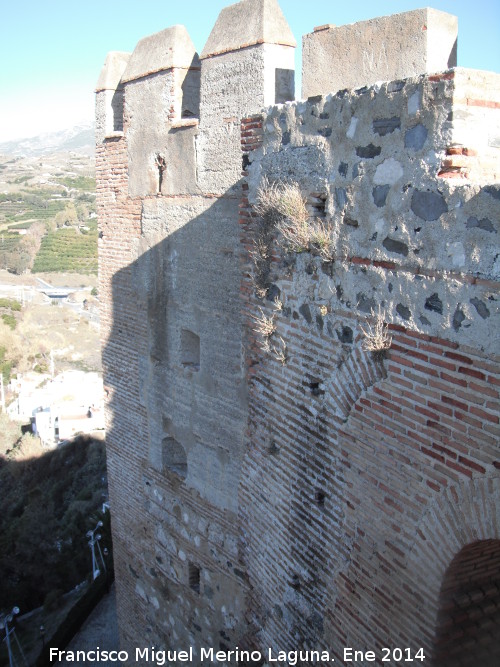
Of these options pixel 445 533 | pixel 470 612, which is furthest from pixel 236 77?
pixel 470 612

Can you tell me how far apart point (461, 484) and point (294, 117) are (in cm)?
243

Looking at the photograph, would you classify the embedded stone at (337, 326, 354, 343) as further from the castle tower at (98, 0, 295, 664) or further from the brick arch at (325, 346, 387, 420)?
the castle tower at (98, 0, 295, 664)

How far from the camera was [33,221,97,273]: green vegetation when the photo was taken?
178 ft

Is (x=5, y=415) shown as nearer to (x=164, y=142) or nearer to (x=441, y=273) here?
(x=164, y=142)

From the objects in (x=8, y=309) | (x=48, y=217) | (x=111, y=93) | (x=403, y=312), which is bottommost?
(x=8, y=309)

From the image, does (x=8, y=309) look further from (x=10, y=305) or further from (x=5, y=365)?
(x=5, y=365)

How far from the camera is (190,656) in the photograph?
21.5 ft

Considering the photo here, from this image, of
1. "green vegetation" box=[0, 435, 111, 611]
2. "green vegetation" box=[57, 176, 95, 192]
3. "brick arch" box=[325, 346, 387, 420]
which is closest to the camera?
"brick arch" box=[325, 346, 387, 420]

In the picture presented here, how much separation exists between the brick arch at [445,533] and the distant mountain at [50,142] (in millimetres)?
133824

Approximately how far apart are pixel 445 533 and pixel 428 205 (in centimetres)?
155

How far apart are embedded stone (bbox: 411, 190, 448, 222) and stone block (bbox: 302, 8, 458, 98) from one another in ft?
5.09

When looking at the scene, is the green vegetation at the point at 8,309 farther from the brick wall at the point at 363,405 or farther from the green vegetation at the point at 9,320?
the brick wall at the point at 363,405

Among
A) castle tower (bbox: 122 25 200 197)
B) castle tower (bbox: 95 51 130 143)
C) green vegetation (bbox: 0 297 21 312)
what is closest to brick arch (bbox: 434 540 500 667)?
castle tower (bbox: 122 25 200 197)

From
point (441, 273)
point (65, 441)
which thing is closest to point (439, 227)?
point (441, 273)
